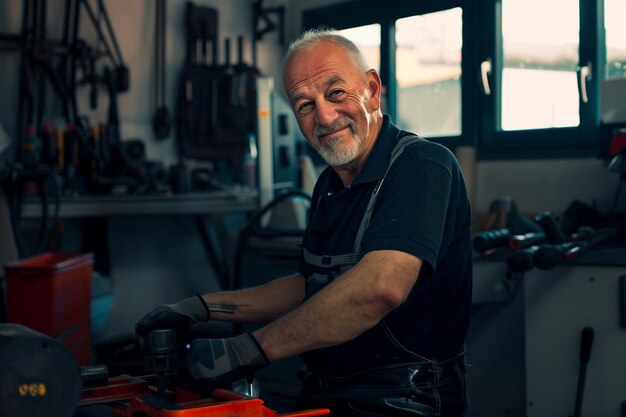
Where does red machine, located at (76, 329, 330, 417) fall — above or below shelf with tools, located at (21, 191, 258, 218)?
below

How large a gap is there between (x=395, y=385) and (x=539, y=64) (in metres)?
2.45

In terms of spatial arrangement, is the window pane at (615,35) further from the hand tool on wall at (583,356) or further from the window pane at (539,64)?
the hand tool on wall at (583,356)

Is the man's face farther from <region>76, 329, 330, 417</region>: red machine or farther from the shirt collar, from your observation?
<region>76, 329, 330, 417</region>: red machine

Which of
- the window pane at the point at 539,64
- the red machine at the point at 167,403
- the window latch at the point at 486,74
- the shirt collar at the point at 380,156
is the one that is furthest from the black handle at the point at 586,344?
the window latch at the point at 486,74

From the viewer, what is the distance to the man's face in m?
1.55

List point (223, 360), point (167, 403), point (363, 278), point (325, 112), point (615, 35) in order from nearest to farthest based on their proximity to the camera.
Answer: point (167, 403) → point (223, 360) → point (363, 278) → point (325, 112) → point (615, 35)

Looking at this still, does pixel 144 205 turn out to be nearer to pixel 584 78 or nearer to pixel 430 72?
pixel 430 72

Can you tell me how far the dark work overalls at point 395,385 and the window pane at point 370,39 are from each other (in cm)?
296

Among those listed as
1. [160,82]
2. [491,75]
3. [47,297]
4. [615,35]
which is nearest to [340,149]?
[47,297]

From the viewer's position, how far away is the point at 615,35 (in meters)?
3.28

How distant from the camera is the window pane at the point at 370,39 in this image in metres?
4.42

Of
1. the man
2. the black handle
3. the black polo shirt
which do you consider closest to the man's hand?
the man

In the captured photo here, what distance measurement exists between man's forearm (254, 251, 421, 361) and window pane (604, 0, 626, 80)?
2352mm

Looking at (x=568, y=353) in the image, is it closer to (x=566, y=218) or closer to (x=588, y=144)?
(x=566, y=218)
